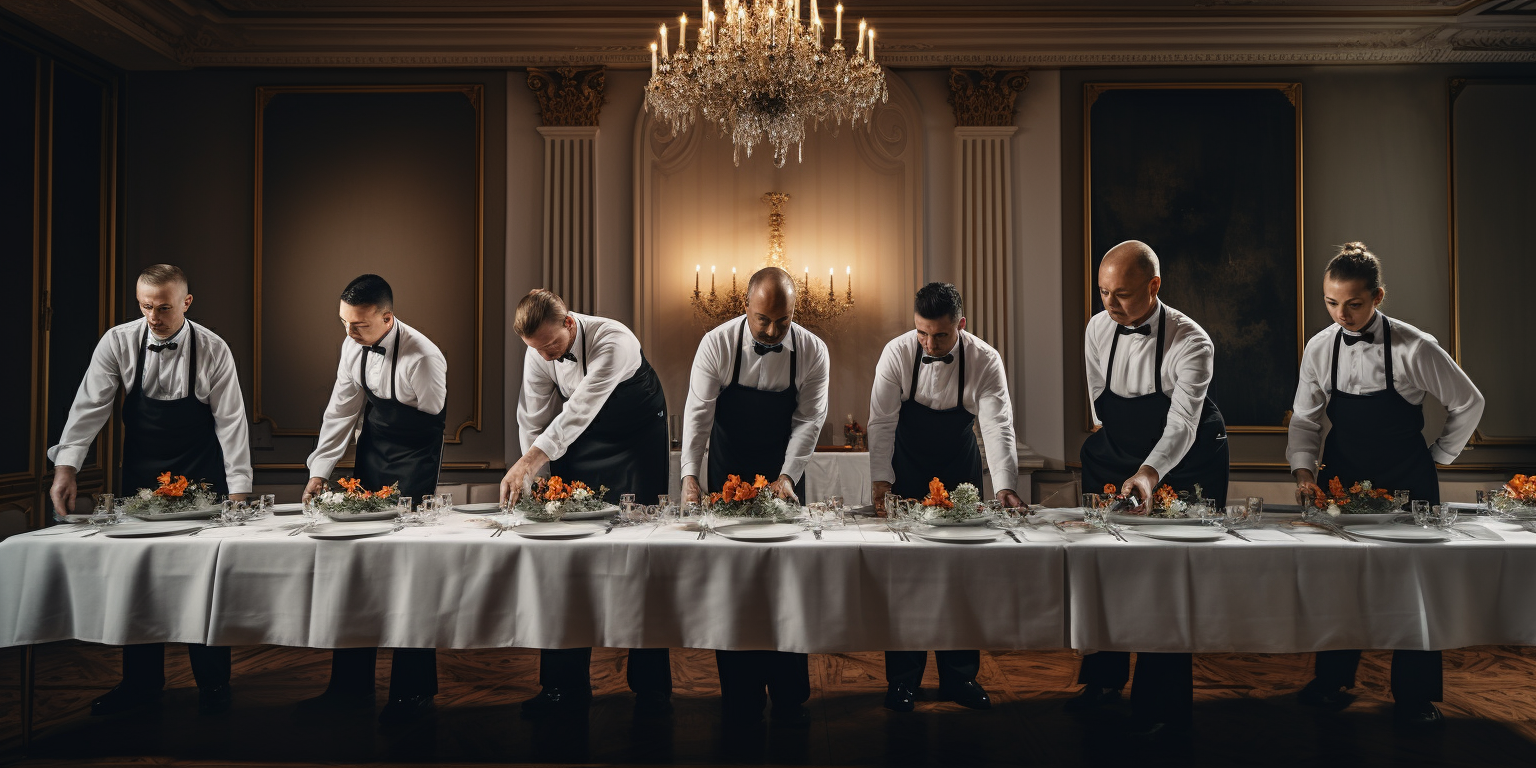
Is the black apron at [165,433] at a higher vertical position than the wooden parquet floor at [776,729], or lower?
higher

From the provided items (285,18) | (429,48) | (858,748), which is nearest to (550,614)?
(858,748)

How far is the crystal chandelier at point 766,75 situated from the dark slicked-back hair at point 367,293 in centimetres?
142

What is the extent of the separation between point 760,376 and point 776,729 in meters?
1.27

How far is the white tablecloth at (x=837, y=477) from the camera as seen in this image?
17.1 ft

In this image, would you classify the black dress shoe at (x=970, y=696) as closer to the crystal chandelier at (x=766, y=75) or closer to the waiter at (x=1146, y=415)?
the waiter at (x=1146, y=415)

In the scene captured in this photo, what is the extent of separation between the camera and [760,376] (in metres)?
3.45

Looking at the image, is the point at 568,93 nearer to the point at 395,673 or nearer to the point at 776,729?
the point at 395,673

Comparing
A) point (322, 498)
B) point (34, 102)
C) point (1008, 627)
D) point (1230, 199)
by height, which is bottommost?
point (1008, 627)

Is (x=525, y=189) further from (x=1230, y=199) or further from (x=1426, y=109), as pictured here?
(x=1426, y=109)

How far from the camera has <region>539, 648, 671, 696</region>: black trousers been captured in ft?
10.7

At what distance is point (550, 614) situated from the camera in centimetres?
261

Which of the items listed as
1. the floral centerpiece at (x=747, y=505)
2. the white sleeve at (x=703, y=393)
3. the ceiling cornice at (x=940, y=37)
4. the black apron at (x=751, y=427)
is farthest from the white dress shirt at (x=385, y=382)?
the ceiling cornice at (x=940, y=37)

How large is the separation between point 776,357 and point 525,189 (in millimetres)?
2971

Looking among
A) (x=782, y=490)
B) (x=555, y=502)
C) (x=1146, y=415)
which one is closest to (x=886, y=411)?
(x=782, y=490)
